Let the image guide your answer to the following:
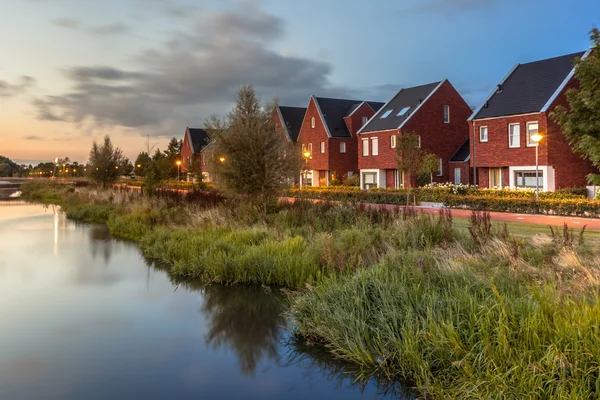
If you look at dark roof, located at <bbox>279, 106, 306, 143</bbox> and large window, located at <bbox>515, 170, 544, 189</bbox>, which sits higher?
dark roof, located at <bbox>279, 106, 306, 143</bbox>

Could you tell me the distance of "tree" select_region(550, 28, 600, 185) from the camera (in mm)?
7925

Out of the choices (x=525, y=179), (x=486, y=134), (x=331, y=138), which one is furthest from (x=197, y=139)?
(x=525, y=179)

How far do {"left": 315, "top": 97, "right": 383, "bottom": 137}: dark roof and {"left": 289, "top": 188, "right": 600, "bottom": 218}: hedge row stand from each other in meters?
14.5

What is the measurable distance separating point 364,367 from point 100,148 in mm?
39636

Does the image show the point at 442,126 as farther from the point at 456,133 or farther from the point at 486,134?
the point at 486,134

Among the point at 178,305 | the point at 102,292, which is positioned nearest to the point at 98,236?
the point at 102,292

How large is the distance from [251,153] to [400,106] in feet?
77.7

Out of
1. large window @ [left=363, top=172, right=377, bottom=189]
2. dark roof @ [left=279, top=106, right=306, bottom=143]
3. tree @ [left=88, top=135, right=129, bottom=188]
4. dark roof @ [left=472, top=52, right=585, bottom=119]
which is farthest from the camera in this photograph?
dark roof @ [left=279, top=106, right=306, bottom=143]

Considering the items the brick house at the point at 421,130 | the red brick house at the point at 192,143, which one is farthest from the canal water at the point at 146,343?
the red brick house at the point at 192,143

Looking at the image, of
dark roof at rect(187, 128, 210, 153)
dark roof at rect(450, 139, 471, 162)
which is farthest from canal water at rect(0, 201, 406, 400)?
dark roof at rect(187, 128, 210, 153)

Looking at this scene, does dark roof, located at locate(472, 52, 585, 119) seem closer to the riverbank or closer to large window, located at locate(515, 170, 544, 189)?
large window, located at locate(515, 170, 544, 189)

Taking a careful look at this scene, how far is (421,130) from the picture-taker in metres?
33.8

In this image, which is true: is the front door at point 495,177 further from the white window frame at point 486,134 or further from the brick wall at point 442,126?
the brick wall at point 442,126

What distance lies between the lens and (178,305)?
8914 millimetres
